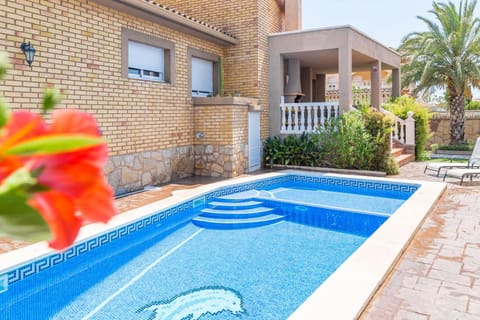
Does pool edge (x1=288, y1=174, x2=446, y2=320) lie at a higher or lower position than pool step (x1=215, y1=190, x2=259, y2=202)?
lower

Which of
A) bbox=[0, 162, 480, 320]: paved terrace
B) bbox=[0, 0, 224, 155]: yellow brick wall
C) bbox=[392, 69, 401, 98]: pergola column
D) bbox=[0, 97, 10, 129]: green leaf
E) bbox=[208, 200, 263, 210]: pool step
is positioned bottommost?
bbox=[0, 162, 480, 320]: paved terrace

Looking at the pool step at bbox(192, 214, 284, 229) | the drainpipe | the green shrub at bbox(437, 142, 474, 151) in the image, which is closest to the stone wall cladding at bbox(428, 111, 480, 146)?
the green shrub at bbox(437, 142, 474, 151)

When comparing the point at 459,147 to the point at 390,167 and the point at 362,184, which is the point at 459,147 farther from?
the point at 362,184

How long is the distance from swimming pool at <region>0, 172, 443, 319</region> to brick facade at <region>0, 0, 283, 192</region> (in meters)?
2.10

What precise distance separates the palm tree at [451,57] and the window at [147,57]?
13412 mm

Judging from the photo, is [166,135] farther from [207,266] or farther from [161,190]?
[207,266]

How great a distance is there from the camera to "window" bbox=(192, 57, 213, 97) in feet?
44.3

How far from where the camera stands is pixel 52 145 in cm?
47

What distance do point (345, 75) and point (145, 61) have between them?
709 centimetres

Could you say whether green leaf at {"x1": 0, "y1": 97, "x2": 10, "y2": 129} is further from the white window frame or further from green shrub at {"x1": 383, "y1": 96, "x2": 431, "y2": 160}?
green shrub at {"x1": 383, "y1": 96, "x2": 431, "y2": 160}

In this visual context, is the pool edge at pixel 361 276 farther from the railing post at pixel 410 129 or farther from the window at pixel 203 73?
the railing post at pixel 410 129

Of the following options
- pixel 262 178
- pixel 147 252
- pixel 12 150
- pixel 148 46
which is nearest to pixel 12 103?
pixel 147 252

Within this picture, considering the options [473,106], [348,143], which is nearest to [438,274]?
[348,143]

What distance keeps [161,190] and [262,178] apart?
304 cm
